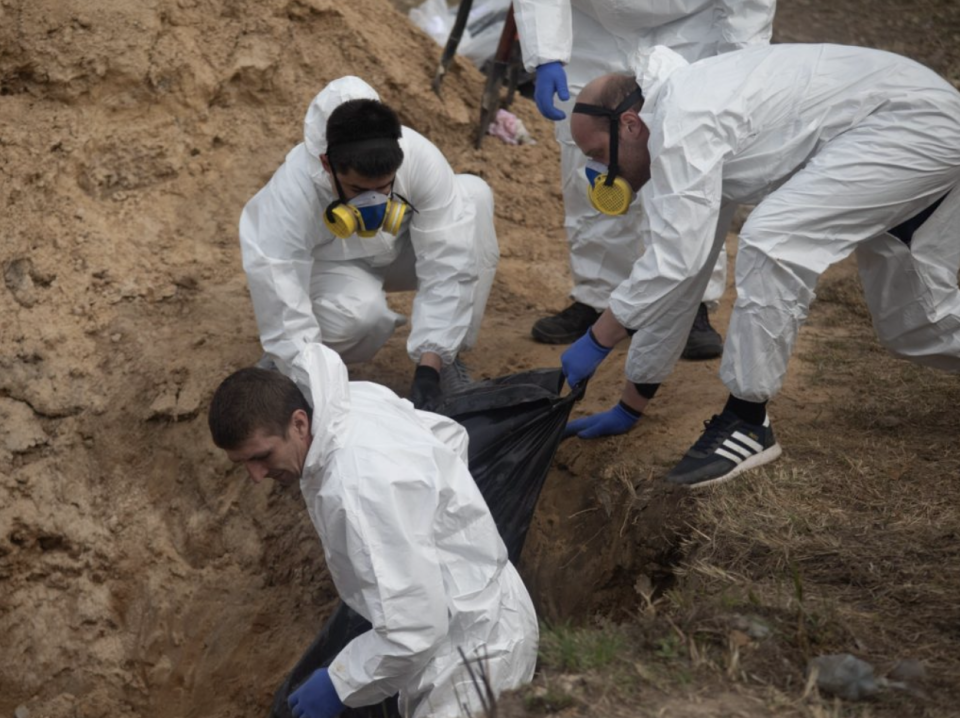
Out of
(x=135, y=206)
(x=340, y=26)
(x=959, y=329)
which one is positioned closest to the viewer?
(x=959, y=329)

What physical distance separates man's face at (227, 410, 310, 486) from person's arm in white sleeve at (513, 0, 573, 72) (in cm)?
205

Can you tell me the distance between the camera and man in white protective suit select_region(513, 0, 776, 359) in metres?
4.31

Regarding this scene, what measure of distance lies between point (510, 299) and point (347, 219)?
5.71 feet

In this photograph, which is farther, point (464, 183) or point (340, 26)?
point (340, 26)

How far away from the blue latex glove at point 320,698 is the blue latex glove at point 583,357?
127 cm

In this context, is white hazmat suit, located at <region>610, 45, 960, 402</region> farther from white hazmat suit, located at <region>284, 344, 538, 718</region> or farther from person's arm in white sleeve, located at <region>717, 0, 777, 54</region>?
white hazmat suit, located at <region>284, 344, 538, 718</region>

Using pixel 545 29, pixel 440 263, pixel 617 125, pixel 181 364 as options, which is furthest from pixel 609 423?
pixel 181 364

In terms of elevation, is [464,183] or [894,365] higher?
[464,183]

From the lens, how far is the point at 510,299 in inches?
219

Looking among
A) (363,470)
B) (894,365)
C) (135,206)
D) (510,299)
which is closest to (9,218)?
(135,206)

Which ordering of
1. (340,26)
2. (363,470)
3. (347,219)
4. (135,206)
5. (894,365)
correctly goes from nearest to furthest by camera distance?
1. (363,470)
2. (347,219)
3. (894,365)
4. (135,206)
5. (340,26)

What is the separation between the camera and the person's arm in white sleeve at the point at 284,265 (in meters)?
4.21

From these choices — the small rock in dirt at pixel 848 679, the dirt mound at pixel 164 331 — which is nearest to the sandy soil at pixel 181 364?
the dirt mound at pixel 164 331

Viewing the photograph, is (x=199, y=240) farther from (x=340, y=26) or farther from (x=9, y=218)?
(x=340, y=26)
